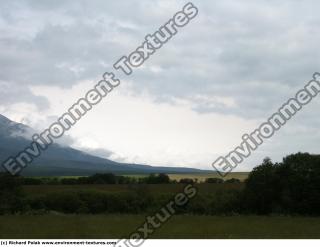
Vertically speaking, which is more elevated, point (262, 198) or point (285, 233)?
point (262, 198)

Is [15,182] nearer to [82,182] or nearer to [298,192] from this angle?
[82,182]

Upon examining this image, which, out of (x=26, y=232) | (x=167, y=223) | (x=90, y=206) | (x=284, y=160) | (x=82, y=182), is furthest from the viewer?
(x=82, y=182)

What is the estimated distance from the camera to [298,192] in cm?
5597

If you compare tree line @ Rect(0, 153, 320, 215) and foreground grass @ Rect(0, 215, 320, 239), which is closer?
foreground grass @ Rect(0, 215, 320, 239)

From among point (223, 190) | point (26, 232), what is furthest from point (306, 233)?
point (223, 190)

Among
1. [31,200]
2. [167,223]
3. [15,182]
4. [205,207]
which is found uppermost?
[15,182]

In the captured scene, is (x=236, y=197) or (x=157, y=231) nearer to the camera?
(x=157, y=231)

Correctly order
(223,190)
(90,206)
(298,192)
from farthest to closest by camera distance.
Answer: (90,206) < (223,190) < (298,192)

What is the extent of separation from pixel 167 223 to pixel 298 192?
32297mm

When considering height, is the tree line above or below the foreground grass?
above

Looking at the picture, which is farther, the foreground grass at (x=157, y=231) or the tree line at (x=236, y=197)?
the tree line at (x=236, y=197)

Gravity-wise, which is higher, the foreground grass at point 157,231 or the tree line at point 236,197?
the tree line at point 236,197

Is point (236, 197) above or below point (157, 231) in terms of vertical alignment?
above

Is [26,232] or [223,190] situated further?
[223,190]
